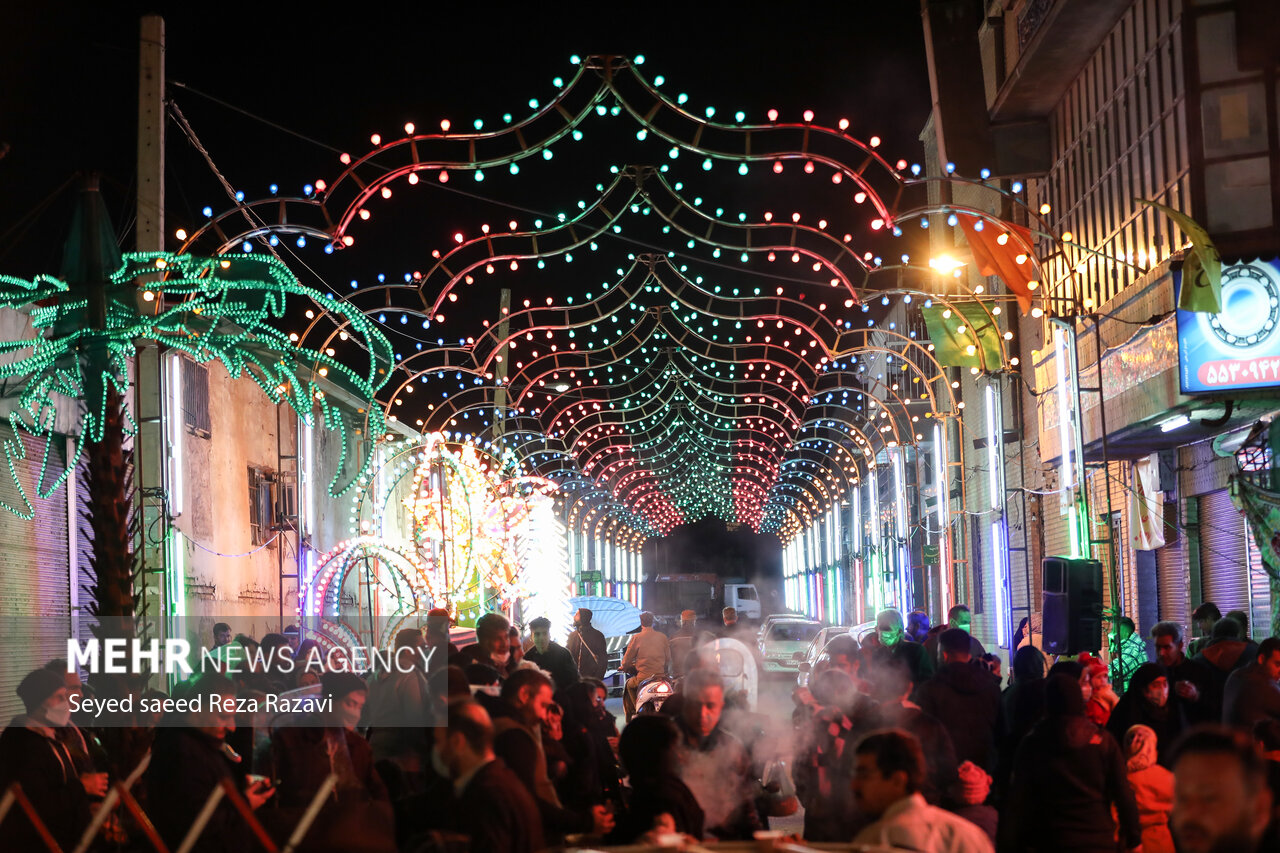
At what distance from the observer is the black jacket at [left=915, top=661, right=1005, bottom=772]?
10.3 m

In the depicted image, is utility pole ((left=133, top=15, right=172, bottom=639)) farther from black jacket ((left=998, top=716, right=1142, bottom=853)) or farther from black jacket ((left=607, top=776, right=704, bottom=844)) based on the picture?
black jacket ((left=998, top=716, right=1142, bottom=853))

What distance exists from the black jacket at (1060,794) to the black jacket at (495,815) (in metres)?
2.56

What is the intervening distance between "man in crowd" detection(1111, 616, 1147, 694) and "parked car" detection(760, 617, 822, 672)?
47.3 ft

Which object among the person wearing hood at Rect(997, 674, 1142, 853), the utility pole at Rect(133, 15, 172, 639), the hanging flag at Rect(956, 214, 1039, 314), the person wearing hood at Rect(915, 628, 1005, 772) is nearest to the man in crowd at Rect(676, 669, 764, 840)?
the person wearing hood at Rect(997, 674, 1142, 853)

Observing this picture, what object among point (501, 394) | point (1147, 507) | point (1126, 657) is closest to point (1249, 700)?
point (1126, 657)

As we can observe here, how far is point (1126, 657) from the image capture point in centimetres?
1733

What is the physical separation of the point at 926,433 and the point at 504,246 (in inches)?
532

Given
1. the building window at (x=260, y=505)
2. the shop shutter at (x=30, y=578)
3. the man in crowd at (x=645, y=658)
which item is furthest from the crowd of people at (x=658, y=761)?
the building window at (x=260, y=505)

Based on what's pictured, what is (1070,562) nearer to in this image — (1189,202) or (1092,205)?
(1189,202)

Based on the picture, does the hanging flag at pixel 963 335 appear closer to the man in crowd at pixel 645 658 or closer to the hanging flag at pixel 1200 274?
the hanging flag at pixel 1200 274

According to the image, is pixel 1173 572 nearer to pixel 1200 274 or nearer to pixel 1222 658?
pixel 1200 274

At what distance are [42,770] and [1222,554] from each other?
18.2 m

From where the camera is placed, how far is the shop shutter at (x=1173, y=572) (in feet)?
79.3

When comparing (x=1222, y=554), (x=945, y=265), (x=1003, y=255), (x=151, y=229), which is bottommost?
(x=1222, y=554)
